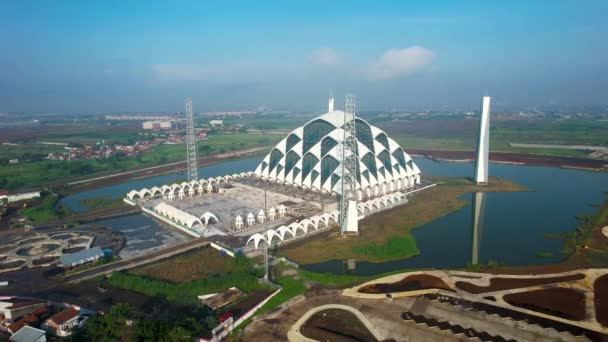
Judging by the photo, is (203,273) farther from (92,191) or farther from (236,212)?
(92,191)

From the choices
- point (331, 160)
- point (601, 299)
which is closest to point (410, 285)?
point (601, 299)

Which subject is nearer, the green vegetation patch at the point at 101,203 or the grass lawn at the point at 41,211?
the grass lawn at the point at 41,211

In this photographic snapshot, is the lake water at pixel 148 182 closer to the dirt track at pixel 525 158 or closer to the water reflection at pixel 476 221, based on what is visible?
the dirt track at pixel 525 158

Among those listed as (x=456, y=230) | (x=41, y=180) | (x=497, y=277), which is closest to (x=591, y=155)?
(x=456, y=230)

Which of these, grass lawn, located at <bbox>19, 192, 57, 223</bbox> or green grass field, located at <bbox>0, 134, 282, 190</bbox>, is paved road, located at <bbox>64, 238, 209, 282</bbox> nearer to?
grass lawn, located at <bbox>19, 192, 57, 223</bbox>

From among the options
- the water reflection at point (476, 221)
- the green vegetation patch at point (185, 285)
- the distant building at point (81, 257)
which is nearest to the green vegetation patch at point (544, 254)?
the water reflection at point (476, 221)

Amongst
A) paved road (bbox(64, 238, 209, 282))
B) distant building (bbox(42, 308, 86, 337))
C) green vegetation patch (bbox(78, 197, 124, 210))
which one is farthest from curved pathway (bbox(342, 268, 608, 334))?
green vegetation patch (bbox(78, 197, 124, 210))

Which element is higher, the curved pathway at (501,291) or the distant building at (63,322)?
the distant building at (63,322)

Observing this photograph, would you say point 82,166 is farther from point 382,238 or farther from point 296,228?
point 382,238
